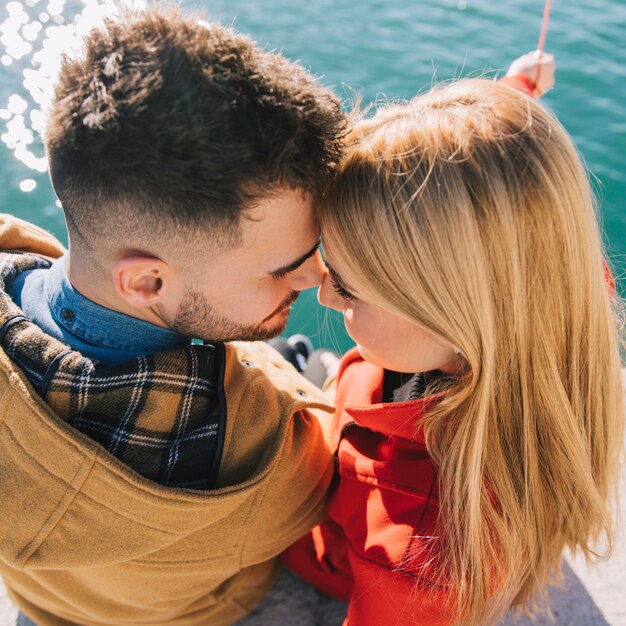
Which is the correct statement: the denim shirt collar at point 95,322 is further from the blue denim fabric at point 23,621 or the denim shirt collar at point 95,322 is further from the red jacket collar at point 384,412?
the blue denim fabric at point 23,621

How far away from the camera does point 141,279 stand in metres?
1.54

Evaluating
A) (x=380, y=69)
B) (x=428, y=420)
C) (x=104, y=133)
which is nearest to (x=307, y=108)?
(x=104, y=133)

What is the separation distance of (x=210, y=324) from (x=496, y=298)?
2.51ft

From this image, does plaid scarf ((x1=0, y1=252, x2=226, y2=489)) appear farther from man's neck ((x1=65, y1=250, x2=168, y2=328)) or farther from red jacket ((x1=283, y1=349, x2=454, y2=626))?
red jacket ((x1=283, y1=349, x2=454, y2=626))

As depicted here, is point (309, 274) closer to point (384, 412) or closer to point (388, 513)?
point (384, 412)

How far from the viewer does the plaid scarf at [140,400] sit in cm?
138

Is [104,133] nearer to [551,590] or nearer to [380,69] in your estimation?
[551,590]

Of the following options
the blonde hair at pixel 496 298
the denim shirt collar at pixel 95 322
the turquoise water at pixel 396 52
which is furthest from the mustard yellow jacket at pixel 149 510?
the turquoise water at pixel 396 52

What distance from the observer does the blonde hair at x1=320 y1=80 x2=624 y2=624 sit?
1.36 meters

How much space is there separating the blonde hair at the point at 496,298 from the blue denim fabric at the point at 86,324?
56 centimetres

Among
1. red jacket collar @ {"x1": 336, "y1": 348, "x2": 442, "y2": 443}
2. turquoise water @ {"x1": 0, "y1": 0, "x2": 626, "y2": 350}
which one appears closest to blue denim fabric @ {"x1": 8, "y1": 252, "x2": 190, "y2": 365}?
red jacket collar @ {"x1": 336, "y1": 348, "x2": 442, "y2": 443}

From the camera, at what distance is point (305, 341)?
3143 mm

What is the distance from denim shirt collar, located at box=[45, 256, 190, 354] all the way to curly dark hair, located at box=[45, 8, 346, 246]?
0.70 ft

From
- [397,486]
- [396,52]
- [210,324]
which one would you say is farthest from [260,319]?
[396,52]
